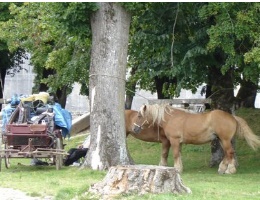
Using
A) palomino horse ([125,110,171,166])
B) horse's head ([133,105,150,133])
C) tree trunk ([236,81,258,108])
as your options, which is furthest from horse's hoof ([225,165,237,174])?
tree trunk ([236,81,258,108])

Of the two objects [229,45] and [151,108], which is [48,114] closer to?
[151,108]

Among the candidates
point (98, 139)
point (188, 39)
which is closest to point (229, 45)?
point (188, 39)

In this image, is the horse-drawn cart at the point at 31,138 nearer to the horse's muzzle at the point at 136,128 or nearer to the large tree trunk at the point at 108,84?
the large tree trunk at the point at 108,84

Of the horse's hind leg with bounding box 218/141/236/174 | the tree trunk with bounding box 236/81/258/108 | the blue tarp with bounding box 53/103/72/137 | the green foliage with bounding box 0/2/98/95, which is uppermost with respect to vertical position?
the green foliage with bounding box 0/2/98/95

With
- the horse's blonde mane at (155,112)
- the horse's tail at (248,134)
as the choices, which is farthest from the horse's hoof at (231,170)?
the horse's blonde mane at (155,112)

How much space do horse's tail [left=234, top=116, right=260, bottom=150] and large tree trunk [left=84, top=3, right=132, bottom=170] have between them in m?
3.08

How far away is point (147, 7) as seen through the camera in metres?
18.1

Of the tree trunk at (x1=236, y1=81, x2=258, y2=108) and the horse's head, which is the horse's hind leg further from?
the tree trunk at (x1=236, y1=81, x2=258, y2=108)

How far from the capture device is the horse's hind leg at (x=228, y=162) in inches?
688

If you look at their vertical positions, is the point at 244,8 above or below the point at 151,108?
above

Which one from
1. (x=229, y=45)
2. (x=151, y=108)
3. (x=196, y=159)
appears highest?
(x=229, y=45)

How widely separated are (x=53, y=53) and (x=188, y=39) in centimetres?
499

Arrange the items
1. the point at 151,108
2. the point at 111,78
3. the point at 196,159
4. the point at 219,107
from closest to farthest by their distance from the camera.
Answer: the point at 111,78, the point at 151,108, the point at 219,107, the point at 196,159

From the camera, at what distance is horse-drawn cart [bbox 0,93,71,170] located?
1628 centimetres
